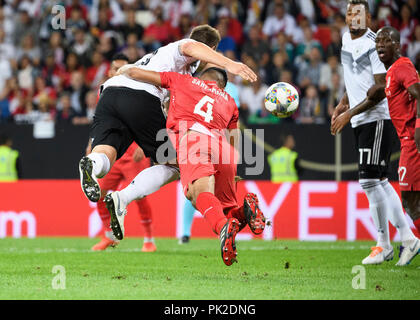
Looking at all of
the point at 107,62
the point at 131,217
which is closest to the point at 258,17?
the point at 107,62

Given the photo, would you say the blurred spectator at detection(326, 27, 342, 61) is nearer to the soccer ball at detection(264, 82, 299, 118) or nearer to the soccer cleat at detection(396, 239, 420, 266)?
the soccer cleat at detection(396, 239, 420, 266)

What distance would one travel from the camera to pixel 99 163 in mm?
6051

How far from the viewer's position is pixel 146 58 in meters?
6.79

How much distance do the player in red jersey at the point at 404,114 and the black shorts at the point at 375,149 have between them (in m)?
0.25

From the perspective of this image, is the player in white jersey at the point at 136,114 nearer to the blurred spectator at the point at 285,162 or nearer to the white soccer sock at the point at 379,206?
the white soccer sock at the point at 379,206

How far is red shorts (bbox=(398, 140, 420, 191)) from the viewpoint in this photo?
6824 millimetres

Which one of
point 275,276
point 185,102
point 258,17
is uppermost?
point 258,17

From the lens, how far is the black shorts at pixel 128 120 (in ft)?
21.1

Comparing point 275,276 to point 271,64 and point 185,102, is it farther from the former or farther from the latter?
point 271,64

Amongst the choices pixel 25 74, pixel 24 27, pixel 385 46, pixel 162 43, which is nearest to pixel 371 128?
pixel 385 46

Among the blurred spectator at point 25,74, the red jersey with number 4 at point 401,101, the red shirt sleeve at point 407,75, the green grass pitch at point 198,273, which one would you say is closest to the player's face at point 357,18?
the red jersey with number 4 at point 401,101

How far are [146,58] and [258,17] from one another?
8.68 metres

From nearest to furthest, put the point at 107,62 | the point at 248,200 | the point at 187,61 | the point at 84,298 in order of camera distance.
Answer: the point at 84,298 → the point at 248,200 → the point at 187,61 → the point at 107,62
